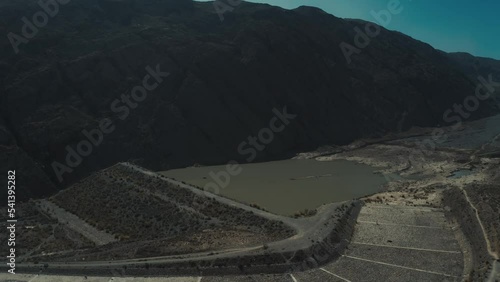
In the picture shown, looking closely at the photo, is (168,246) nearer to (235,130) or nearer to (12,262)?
(12,262)

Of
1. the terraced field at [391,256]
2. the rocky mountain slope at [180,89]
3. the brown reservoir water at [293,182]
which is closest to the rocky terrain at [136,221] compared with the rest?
the terraced field at [391,256]

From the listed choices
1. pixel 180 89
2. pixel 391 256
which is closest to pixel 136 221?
pixel 391 256

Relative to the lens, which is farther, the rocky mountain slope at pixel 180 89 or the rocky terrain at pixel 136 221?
the rocky mountain slope at pixel 180 89

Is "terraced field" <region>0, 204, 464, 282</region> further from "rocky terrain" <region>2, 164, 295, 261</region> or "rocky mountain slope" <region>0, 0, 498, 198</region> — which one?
"rocky mountain slope" <region>0, 0, 498, 198</region>

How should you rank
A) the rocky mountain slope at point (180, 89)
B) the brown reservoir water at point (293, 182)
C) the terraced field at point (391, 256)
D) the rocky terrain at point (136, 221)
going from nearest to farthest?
the terraced field at point (391, 256) < the rocky terrain at point (136, 221) < the brown reservoir water at point (293, 182) < the rocky mountain slope at point (180, 89)

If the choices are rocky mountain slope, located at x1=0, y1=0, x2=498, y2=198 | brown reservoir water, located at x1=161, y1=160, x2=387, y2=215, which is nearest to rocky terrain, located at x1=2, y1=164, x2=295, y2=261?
brown reservoir water, located at x1=161, y1=160, x2=387, y2=215

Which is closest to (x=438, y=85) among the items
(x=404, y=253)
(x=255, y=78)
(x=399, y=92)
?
(x=399, y=92)

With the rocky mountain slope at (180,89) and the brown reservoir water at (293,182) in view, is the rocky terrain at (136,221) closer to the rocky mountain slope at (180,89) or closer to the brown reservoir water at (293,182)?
the brown reservoir water at (293,182)
